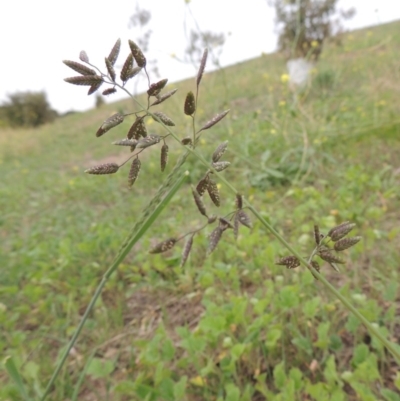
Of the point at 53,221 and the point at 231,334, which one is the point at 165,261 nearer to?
the point at 231,334

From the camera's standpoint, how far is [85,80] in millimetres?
356

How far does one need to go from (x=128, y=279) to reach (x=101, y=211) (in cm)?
152

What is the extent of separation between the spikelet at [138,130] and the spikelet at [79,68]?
0.06 metres

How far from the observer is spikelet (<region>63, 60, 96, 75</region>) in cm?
35

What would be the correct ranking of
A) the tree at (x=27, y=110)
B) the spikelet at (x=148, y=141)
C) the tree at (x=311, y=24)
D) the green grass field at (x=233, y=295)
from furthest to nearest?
the tree at (x=27, y=110) < the tree at (x=311, y=24) < the green grass field at (x=233, y=295) < the spikelet at (x=148, y=141)

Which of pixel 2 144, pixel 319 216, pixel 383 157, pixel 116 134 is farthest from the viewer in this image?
pixel 2 144

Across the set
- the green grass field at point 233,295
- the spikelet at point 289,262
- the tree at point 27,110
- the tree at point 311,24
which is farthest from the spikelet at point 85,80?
the tree at point 27,110

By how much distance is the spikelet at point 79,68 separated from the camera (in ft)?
1.15

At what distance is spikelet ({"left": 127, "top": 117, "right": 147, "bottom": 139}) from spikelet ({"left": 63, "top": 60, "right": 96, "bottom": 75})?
2.4 inches

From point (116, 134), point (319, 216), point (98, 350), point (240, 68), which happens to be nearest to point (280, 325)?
point (98, 350)

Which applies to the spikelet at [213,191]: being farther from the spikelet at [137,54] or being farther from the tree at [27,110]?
the tree at [27,110]

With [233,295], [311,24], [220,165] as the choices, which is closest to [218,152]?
[220,165]

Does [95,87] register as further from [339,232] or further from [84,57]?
[339,232]

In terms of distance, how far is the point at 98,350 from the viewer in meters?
1.31
